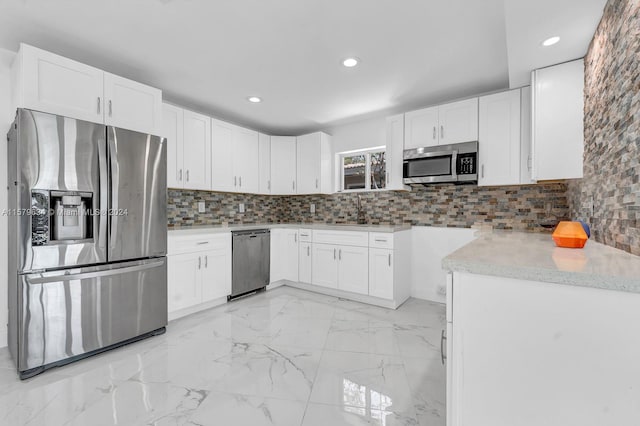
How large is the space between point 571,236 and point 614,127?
0.59m

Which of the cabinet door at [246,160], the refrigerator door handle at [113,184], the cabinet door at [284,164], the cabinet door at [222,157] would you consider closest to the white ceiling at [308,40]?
the cabinet door at [222,157]

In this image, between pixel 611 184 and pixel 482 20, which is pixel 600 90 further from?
pixel 482 20

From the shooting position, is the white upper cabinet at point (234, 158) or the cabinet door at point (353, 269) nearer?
the cabinet door at point (353, 269)

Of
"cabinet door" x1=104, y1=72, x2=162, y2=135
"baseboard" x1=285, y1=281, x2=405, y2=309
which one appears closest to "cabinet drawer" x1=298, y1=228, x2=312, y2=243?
"baseboard" x1=285, y1=281, x2=405, y2=309

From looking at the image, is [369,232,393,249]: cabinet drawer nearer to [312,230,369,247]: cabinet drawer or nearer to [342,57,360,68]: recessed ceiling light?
[312,230,369,247]: cabinet drawer

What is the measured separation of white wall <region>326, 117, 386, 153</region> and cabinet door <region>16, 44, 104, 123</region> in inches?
110

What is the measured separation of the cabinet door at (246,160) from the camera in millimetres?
3762

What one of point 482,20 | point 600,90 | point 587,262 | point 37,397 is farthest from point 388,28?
point 37,397

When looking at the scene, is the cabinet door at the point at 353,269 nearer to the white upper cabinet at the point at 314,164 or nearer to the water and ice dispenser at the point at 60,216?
the white upper cabinet at the point at 314,164

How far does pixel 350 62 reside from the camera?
7.75 feet

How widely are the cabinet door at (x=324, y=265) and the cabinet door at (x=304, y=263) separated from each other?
0.07m

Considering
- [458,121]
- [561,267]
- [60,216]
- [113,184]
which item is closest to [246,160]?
[113,184]

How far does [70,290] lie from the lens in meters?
1.96

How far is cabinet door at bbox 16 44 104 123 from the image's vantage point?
1.89m
